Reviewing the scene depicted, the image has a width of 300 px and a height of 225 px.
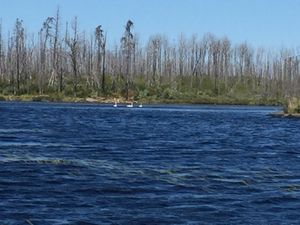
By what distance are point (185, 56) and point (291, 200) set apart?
153 m

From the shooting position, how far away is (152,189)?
1961 cm

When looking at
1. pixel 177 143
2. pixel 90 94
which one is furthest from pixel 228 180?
pixel 90 94

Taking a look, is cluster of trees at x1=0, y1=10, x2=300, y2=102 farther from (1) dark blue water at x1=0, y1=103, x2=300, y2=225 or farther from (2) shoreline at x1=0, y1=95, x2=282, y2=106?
(1) dark blue water at x1=0, y1=103, x2=300, y2=225

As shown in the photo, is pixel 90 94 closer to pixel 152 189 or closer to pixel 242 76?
pixel 242 76

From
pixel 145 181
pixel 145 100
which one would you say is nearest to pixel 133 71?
pixel 145 100

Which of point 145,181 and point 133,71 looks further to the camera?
point 133,71

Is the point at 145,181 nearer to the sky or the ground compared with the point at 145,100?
nearer to the ground

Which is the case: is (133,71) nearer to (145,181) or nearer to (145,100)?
(145,100)

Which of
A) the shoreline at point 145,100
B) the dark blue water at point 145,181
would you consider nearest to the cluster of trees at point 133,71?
the shoreline at point 145,100

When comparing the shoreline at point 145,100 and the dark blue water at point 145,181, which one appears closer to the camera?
the dark blue water at point 145,181

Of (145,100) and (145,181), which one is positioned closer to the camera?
(145,181)

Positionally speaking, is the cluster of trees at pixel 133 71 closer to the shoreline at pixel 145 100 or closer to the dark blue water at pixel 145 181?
the shoreline at pixel 145 100

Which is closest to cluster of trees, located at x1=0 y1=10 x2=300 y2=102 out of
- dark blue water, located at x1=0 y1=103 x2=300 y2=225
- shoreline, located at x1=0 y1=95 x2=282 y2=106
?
shoreline, located at x1=0 y1=95 x2=282 y2=106

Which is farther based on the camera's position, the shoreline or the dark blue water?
the shoreline
